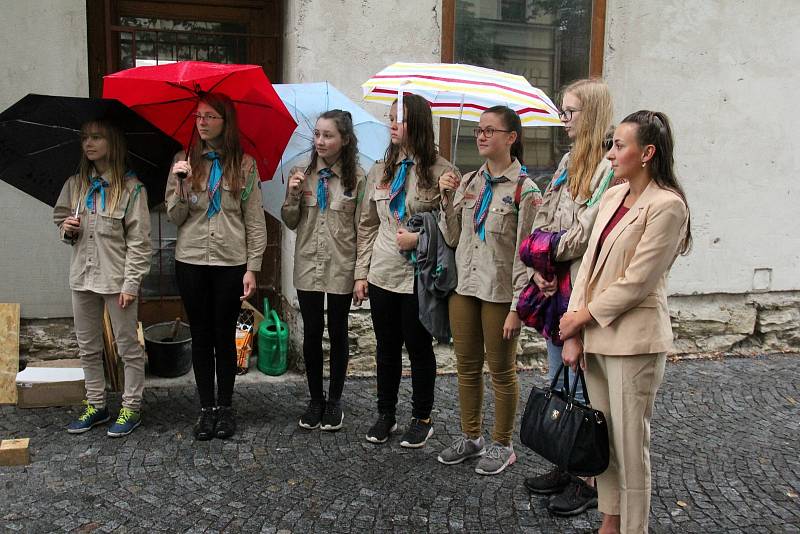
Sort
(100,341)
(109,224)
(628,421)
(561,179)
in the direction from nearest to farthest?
(628,421) < (561,179) < (109,224) < (100,341)

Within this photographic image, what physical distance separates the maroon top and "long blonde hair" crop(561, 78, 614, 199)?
40cm

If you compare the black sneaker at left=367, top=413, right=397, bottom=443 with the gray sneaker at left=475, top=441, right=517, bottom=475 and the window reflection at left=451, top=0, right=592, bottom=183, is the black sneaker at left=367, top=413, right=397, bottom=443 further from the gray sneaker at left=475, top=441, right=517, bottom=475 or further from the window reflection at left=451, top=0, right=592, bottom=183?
the window reflection at left=451, top=0, right=592, bottom=183

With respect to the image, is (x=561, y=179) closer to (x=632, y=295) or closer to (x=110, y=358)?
(x=632, y=295)

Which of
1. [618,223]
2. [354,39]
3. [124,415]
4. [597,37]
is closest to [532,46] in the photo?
[597,37]

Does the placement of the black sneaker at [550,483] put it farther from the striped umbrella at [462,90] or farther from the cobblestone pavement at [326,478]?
the striped umbrella at [462,90]

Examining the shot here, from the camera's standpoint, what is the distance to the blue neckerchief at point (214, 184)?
4.41 metres

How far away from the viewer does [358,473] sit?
4137mm

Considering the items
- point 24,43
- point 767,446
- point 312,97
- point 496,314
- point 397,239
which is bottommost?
point 767,446

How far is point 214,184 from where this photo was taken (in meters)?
4.41

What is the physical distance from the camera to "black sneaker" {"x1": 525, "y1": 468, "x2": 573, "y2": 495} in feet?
12.8

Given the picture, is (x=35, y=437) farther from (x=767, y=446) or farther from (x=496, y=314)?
(x=767, y=446)

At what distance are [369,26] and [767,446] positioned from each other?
152 inches

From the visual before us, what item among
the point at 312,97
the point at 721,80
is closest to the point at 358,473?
the point at 312,97

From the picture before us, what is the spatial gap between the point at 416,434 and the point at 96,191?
2.31 metres
